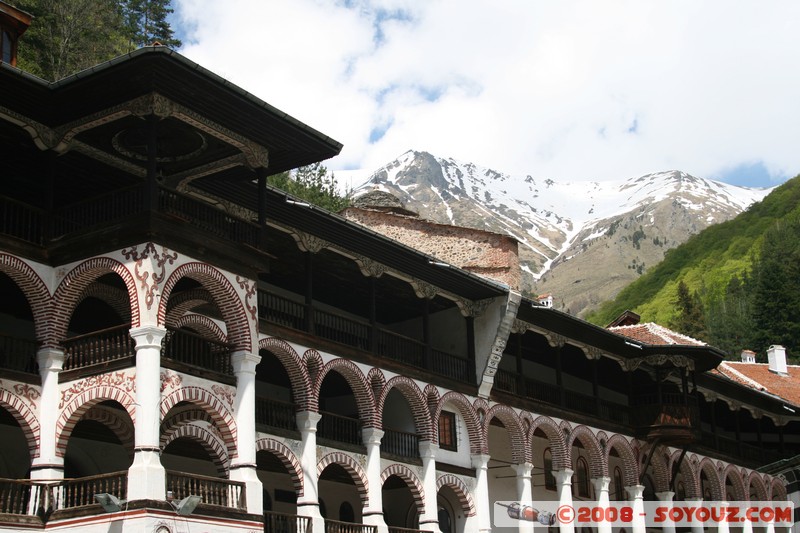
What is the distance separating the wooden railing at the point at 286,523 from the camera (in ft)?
75.2

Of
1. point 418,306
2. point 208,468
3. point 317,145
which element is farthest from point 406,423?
Result: point 317,145

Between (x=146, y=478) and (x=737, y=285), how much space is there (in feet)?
258

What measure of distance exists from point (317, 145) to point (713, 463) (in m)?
24.3

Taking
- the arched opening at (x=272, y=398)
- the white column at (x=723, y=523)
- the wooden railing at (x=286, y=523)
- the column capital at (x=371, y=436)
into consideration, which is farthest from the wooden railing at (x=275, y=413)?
the white column at (x=723, y=523)

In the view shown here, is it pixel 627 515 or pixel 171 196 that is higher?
pixel 171 196

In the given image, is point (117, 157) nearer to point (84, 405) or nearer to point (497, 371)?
point (84, 405)

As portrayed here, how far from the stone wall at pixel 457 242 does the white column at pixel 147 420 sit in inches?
860

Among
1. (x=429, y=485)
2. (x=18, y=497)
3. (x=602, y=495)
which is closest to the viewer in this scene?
(x=18, y=497)

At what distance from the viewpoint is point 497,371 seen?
31422 millimetres

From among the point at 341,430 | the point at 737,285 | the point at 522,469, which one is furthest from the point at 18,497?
the point at 737,285

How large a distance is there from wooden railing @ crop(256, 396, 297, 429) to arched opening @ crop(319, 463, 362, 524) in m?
4.83

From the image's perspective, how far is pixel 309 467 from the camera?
959 inches

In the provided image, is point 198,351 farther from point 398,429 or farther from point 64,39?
point 64,39

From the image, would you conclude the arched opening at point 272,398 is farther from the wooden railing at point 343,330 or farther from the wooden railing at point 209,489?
the wooden railing at point 209,489
